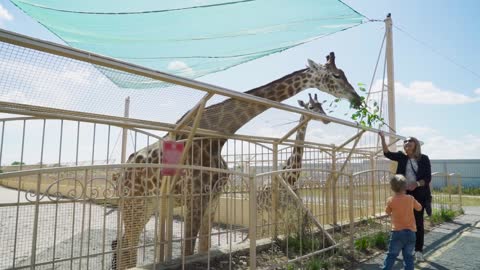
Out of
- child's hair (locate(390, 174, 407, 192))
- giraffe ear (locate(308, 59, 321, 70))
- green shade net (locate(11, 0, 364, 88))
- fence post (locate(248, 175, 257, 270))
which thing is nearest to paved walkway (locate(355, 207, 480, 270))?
child's hair (locate(390, 174, 407, 192))

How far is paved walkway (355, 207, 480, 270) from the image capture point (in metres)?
4.98

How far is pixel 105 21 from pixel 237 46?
2.05m

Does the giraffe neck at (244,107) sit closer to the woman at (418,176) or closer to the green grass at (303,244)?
the green grass at (303,244)

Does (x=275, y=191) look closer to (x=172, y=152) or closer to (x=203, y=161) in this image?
(x=203, y=161)

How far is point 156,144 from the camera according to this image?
211 inches

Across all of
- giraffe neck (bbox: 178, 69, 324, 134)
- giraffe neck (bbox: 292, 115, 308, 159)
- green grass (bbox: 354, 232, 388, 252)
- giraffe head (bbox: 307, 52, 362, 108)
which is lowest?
green grass (bbox: 354, 232, 388, 252)

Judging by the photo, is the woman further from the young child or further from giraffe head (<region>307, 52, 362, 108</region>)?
giraffe head (<region>307, 52, 362, 108</region>)

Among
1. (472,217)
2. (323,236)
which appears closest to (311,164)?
(323,236)

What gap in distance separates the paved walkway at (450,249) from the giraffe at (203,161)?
2339 millimetres

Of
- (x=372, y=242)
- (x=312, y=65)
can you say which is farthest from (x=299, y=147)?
(x=372, y=242)

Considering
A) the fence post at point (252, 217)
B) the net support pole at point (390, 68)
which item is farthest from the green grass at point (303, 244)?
the net support pole at point (390, 68)

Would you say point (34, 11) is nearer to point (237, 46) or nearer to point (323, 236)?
point (237, 46)

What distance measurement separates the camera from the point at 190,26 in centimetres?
514

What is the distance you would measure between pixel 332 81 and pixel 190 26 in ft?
9.94
